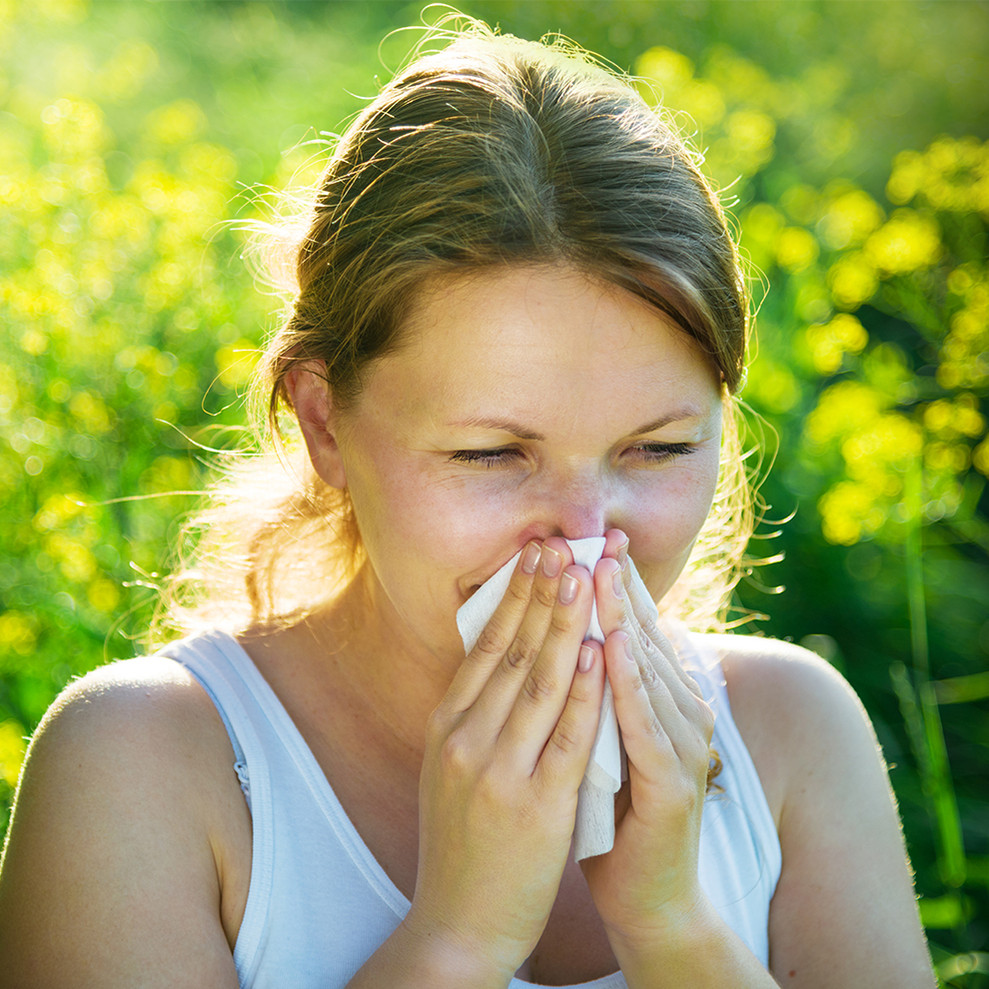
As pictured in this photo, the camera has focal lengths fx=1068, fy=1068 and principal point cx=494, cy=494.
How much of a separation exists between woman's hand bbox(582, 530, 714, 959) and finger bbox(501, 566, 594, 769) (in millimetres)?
38

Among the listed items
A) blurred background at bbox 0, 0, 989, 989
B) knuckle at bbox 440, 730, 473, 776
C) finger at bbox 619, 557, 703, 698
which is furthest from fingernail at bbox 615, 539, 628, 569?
blurred background at bbox 0, 0, 989, 989

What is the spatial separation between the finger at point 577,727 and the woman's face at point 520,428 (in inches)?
7.3

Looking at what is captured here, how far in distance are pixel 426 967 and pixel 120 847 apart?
0.45 m

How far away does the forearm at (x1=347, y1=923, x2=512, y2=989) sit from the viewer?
1.39m

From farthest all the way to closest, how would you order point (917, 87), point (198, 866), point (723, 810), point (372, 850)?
point (917, 87)
point (723, 810)
point (372, 850)
point (198, 866)

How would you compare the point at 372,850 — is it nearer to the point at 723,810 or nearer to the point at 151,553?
the point at 723,810

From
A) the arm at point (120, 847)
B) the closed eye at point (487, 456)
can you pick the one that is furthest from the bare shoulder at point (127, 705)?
the closed eye at point (487, 456)

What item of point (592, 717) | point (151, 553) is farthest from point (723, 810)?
point (151, 553)

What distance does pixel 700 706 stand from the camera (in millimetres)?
1542

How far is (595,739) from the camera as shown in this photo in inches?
57.5

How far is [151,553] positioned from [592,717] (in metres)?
1.78

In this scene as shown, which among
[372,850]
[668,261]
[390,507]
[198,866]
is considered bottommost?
[372,850]

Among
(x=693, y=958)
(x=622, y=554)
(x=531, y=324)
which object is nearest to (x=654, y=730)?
(x=622, y=554)

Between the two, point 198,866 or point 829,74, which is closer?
point 198,866
